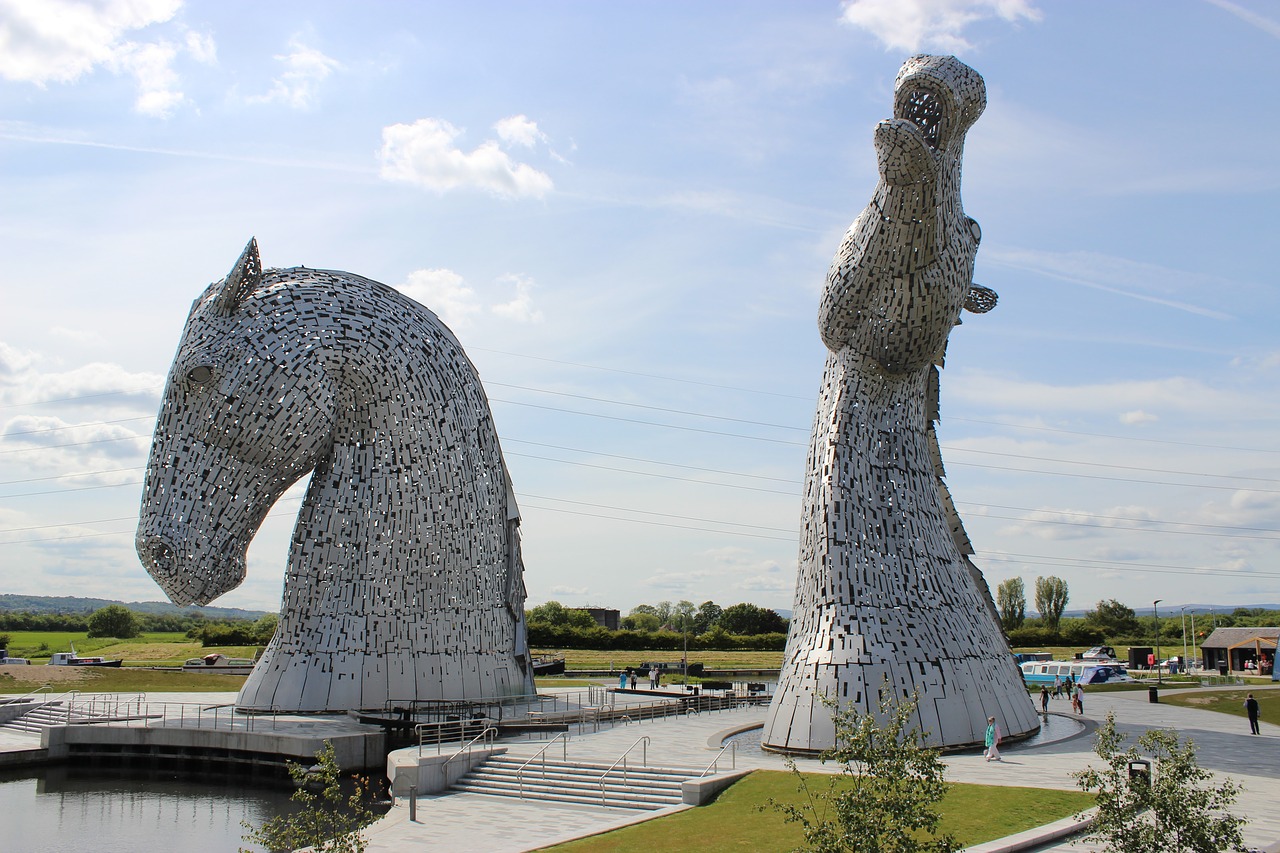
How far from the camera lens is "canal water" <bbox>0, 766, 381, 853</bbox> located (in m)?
13.8

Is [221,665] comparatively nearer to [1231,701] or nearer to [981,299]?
[981,299]

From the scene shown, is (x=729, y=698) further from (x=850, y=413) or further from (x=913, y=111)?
(x=913, y=111)

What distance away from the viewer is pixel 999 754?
1576 cm

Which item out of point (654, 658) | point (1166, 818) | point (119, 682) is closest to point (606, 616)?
point (654, 658)

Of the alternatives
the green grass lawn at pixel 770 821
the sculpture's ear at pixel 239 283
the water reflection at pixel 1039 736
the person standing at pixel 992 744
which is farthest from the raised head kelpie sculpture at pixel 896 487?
the sculpture's ear at pixel 239 283

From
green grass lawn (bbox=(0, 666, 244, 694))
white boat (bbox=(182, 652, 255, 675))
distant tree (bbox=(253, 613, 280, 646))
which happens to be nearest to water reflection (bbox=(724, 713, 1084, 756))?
green grass lawn (bbox=(0, 666, 244, 694))

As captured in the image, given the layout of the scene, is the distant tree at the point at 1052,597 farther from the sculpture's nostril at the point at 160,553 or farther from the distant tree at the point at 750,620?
the sculpture's nostril at the point at 160,553

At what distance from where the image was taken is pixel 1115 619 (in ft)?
261

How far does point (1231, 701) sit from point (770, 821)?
24.0 metres

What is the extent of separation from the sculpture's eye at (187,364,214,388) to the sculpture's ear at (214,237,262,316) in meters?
1.24

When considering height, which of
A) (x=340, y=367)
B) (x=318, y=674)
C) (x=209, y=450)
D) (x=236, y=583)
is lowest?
(x=318, y=674)

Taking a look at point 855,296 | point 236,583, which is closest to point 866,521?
point 855,296

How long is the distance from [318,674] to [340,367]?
6.18m

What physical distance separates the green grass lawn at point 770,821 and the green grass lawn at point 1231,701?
15.5m
